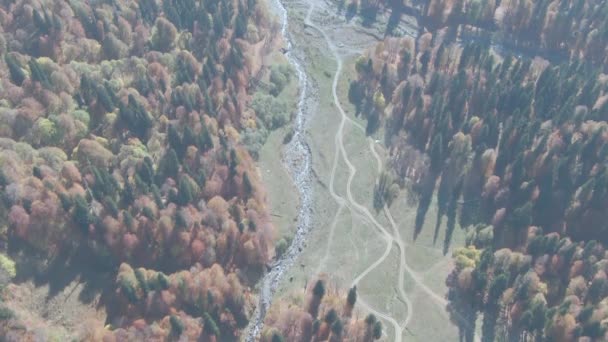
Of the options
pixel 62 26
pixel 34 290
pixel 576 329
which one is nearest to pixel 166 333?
pixel 34 290

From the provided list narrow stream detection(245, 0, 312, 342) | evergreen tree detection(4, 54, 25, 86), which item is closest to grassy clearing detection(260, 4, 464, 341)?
narrow stream detection(245, 0, 312, 342)

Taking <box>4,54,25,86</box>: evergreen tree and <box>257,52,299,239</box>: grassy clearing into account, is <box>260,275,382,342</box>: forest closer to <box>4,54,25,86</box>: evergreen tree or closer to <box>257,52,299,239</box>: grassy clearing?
<box>257,52,299,239</box>: grassy clearing

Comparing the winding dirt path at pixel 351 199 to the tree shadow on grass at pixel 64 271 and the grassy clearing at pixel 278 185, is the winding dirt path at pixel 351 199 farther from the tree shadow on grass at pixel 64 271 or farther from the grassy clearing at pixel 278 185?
the tree shadow on grass at pixel 64 271

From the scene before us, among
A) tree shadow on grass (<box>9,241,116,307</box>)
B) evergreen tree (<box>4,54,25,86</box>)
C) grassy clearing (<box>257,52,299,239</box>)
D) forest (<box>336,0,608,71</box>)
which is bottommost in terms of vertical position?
tree shadow on grass (<box>9,241,116,307</box>)

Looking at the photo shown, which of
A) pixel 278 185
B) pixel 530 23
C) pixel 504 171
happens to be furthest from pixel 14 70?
pixel 530 23

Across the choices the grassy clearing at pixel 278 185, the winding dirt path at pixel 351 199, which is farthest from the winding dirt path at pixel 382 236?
the grassy clearing at pixel 278 185

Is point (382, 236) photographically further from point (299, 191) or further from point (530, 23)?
point (530, 23)

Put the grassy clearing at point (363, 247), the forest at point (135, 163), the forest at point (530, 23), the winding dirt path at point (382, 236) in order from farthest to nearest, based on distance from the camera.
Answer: the forest at point (530, 23)
the grassy clearing at point (363, 247)
the winding dirt path at point (382, 236)
the forest at point (135, 163)
